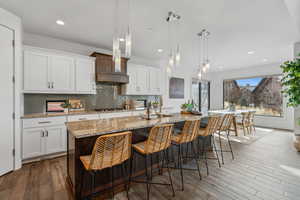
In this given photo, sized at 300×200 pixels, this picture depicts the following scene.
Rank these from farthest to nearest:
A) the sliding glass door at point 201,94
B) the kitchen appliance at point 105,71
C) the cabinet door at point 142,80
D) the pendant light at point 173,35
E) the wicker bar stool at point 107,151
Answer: the sliding glass door at point 201,94
the cabinet door at point 142,80
the kitchen appliance at point 105,71
the pendant light at point 173,35
the wicker bar stool at point 107,151

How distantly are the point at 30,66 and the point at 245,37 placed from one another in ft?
16.4

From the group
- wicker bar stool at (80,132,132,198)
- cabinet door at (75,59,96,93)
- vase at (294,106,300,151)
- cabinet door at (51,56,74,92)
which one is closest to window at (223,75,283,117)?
vase at (294,106,300,151)

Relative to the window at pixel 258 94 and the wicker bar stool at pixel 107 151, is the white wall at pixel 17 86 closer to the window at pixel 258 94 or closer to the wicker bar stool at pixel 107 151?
the wicker bar stool at pixel 107 151

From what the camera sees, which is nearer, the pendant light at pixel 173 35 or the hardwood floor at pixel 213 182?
the hardwood floor at pixel 213 182

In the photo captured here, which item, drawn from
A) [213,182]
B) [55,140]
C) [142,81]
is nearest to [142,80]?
[142,81]

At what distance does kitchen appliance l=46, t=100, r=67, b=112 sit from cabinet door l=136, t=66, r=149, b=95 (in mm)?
A: 2263

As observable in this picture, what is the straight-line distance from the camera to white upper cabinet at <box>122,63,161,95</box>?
4.48 metres

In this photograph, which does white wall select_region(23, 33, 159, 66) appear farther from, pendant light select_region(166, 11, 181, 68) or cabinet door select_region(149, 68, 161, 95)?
pendant light select_region(166, 11, 181, 68)

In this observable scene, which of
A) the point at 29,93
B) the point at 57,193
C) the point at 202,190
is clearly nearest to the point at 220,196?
the point at 202,190

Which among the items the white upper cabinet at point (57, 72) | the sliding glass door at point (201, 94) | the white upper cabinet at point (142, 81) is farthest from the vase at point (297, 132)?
the white upper cabinet at point (57, 72)

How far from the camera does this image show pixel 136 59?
5.05 m

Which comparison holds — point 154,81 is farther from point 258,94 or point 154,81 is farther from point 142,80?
point 258,94

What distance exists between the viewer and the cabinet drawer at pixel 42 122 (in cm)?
269

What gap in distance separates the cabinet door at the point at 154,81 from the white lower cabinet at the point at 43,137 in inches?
118
